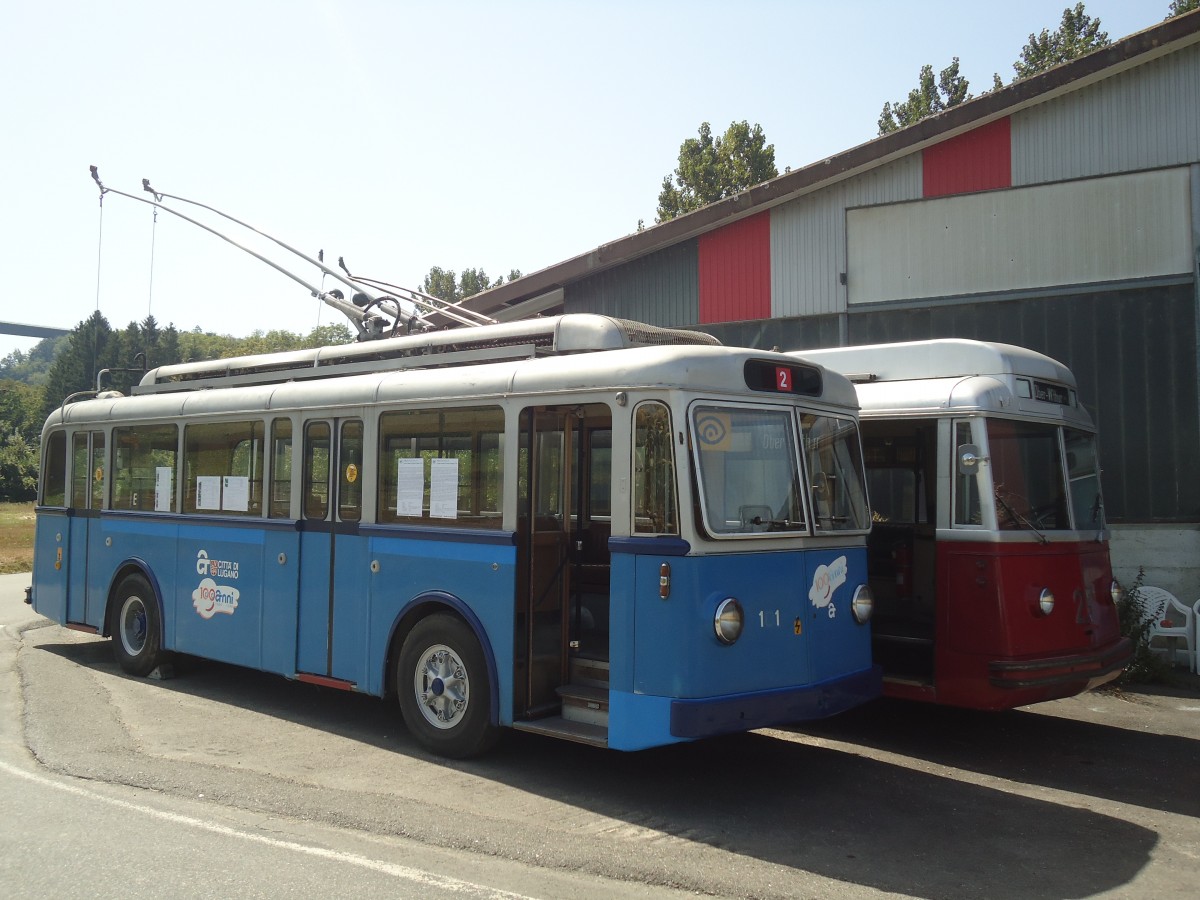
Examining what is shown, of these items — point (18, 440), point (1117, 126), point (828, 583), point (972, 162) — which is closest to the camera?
point (828, 583)

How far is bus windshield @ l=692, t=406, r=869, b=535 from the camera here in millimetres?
6410

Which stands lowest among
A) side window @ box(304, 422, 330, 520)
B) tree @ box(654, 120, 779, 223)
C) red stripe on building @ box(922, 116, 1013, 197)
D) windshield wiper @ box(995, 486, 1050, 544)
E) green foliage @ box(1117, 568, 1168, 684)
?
green foliage @ box(1117, 568, 1168, 684)

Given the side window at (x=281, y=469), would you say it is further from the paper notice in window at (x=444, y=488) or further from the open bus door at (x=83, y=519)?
the open bus door at (x=83, y=519)

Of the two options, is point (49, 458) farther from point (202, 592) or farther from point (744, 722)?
point (744, 722)

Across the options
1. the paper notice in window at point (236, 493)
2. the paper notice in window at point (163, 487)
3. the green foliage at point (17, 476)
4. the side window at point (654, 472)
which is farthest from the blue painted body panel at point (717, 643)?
the green foliage at point (17, 476)

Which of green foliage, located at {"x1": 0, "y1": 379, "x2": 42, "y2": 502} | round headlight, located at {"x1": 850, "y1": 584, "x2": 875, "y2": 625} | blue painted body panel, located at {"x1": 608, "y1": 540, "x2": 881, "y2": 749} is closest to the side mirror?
round headlight, located at {"x1": 850, "y1": 584, "x2": 875, "y2": 625}

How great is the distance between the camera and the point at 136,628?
35.9 feet

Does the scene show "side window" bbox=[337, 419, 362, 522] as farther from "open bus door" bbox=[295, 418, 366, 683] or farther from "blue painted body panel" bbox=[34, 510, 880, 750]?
"blue painted body panel" bbox=[34, 510, 880, 750]

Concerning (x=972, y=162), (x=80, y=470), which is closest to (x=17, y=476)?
(x=80, y=470)

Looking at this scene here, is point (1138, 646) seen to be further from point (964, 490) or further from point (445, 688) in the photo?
point (445, 688)

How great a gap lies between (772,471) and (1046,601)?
8.65 feet

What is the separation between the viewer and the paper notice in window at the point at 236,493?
9.55m

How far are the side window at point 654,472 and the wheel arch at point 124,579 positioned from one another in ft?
19.9

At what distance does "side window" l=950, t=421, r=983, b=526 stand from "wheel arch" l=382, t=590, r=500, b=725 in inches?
143
